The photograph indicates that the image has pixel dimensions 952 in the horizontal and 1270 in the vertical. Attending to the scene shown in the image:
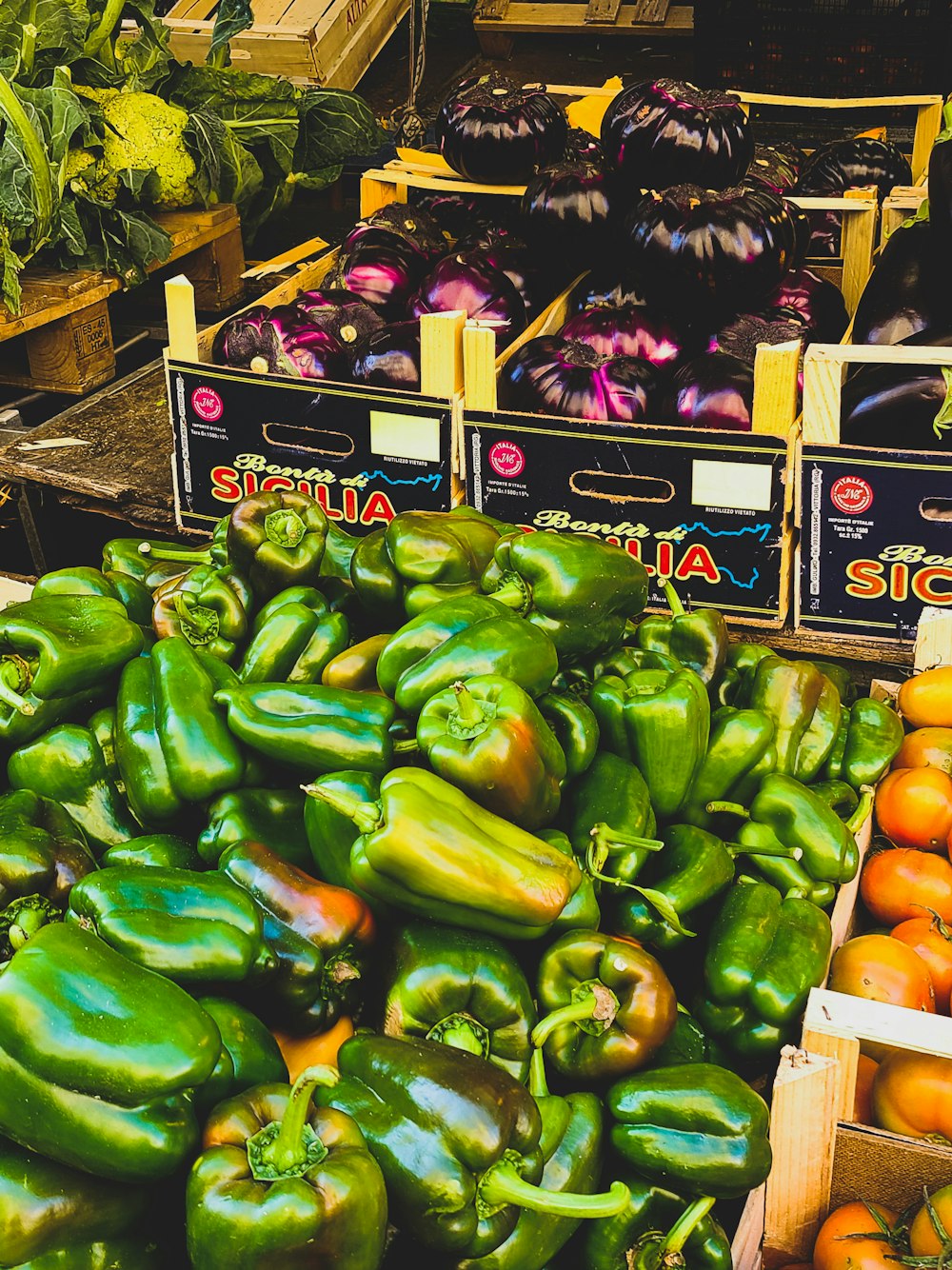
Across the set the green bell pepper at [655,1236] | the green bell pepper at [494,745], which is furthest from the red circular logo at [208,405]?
the green bell pepper at [655,1236]

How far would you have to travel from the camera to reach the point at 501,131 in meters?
3.53

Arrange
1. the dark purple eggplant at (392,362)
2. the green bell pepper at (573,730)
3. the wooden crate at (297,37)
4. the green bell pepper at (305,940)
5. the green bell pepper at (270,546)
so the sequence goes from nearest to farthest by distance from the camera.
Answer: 1. the green bell pepper at (305,940)
2. the green bell pepper at (573,730)
3. the green bell pepper at (270,546)
4. the dark purple eggplant at (392,362)
5. the wooden crate at (297,37)

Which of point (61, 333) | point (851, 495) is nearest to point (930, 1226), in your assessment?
point (851, 495)

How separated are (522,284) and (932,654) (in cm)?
147

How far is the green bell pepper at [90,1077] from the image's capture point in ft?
4.16

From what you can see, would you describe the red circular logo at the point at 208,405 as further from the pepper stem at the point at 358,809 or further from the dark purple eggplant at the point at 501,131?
the pepper stem at the point at 358,809

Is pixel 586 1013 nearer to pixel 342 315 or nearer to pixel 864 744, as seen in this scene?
pixel 864 744

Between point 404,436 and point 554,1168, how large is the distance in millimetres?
1812

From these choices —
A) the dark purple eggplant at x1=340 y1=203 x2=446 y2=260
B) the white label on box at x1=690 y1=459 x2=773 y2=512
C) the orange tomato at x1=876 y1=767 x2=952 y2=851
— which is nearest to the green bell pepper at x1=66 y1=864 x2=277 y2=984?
the orange tomato at x1=876 y1=767 x2=952 y2=851

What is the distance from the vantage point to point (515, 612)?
77.0 inches

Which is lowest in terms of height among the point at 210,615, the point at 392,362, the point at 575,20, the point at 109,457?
the point at 109,457

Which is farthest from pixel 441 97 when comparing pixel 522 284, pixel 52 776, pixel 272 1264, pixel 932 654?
pixel 272 1264

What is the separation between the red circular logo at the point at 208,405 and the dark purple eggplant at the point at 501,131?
41.3 inches

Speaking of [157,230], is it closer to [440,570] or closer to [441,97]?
[440,570]
